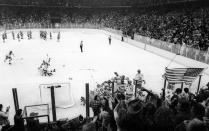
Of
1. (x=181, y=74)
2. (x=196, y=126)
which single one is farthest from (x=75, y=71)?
(x=196, y=126)

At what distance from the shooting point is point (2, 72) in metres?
15.4

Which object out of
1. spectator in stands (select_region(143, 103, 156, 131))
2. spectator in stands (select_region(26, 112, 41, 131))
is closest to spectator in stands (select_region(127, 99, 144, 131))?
spectator in stands (select_region(143, 103, 156, 131))

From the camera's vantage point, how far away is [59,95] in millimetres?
8727

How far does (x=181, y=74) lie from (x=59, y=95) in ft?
15.5

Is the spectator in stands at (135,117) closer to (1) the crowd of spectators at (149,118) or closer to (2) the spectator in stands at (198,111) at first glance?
(1) the crowd of spectators at (149,118)

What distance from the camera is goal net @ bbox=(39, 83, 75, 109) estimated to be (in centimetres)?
768

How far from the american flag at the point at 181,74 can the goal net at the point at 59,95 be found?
12.7ft

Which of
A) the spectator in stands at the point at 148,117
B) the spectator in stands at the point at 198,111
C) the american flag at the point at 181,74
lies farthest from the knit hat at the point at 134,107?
the american flag at the point at 181,74

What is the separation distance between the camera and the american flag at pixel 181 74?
28.8 ft

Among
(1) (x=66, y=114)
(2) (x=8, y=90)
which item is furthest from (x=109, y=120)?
(2) (x=8, y=90)

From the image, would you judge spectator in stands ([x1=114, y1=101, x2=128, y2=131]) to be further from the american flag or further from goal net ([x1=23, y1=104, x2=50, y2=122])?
the american flag

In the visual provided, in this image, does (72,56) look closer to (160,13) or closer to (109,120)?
(109,120)

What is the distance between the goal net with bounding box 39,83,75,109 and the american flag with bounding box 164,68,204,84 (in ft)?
12.7

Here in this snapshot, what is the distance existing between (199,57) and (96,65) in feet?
24.2
